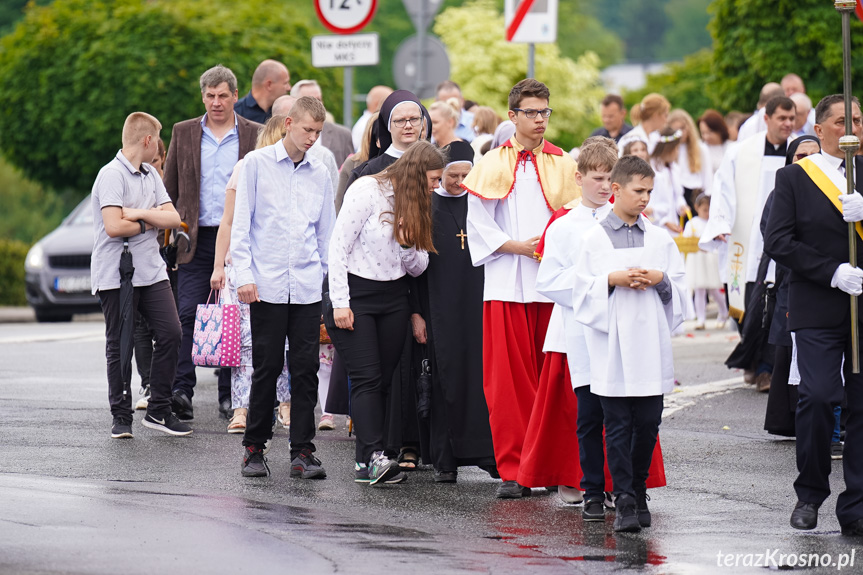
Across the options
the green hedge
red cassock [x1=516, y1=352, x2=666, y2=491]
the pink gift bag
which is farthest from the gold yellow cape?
the green hedge

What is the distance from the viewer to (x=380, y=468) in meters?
8.29

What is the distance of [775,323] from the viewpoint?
32.2 ft

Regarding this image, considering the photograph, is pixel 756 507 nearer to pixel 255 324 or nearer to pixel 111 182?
pixel 255 324

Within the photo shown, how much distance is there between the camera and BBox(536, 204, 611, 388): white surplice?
737cm

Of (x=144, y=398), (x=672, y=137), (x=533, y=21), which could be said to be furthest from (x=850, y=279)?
(x=672, y=137)

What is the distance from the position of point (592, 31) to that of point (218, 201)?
87.8 m

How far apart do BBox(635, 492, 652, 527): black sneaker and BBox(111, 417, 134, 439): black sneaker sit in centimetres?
391

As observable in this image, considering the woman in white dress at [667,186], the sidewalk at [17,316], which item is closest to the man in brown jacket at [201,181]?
the woman in white dress at [667,186]

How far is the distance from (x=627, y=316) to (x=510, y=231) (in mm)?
1288

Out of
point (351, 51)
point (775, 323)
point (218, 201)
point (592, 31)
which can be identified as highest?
point (592, 31)

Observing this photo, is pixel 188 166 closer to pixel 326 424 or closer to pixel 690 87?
pixel 326 424

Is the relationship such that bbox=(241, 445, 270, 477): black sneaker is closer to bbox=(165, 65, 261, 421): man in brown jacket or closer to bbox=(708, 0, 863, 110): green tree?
bbox=(165, 65, 261, 421): man in brown jacket

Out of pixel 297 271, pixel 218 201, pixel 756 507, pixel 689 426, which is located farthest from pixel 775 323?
pixel 218 201

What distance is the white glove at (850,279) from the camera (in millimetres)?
6984
